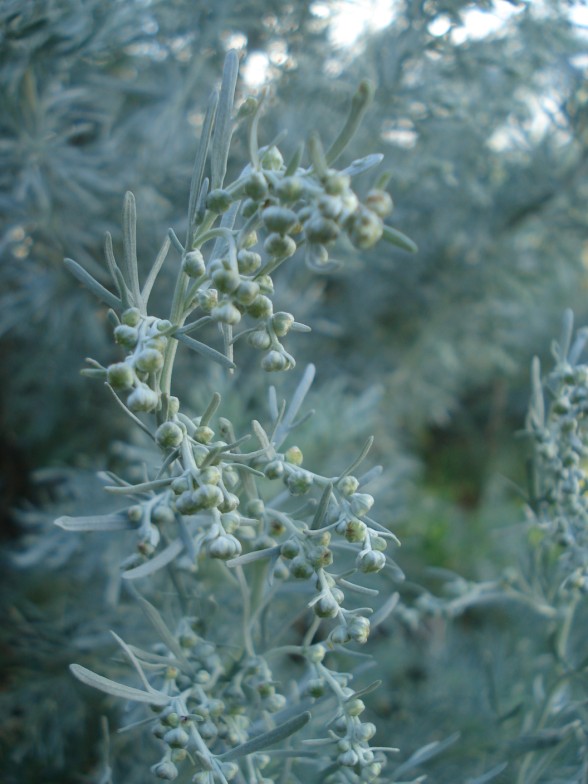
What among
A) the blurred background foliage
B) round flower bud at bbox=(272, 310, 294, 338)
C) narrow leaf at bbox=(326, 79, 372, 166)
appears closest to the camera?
narrow leaf at bbox=(326, 79, 372, 166)

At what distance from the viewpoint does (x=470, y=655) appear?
1.08m

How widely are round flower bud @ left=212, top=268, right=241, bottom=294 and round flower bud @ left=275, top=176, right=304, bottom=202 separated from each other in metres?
0.05

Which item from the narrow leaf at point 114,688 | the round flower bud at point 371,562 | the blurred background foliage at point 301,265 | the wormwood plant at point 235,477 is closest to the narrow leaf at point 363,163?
the wormwood plant at point 235,477

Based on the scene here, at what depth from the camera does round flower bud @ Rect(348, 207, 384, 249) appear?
0.34m

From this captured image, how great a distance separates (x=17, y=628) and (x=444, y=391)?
1.13 meters

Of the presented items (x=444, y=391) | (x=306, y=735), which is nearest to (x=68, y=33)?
(x=306, y=735)

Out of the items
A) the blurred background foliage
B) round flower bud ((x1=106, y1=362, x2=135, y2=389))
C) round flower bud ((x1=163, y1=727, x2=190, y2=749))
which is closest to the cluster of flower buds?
round flower bud ((x1=106, y1=362, x2=135, y2=389))

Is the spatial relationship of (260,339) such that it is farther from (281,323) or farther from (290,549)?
(290,549)

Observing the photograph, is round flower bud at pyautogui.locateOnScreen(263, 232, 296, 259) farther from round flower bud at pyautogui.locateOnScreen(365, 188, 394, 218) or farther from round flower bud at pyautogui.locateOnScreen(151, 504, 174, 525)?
round flower bud at pyautogui.locateOnScreen(151, 504, 174, 525)

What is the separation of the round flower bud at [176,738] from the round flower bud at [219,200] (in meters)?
0.32

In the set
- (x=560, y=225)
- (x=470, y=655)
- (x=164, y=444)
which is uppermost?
(x=164, y=444)

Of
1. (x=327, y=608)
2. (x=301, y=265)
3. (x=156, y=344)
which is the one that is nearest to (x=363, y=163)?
(x=156, y=344)

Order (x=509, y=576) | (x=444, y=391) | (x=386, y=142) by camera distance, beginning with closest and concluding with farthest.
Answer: (x=509, y=576) → (x=386, y=142) → (x=444, y=391)

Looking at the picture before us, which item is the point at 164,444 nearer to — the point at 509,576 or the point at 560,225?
the point at 509,576
